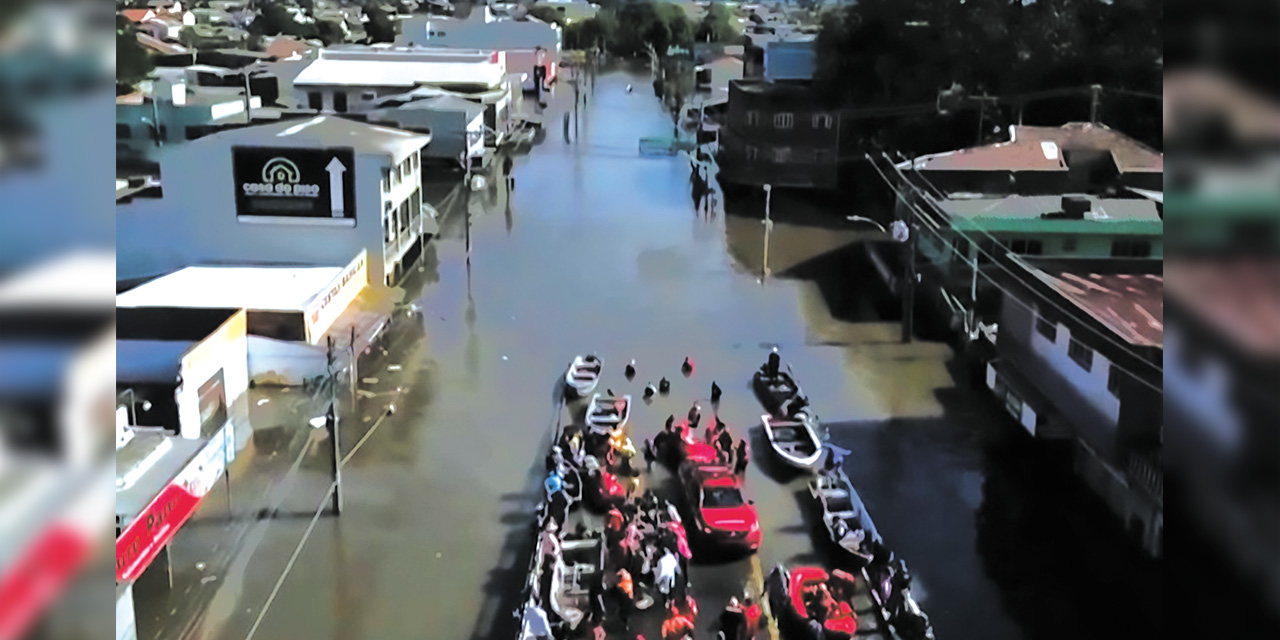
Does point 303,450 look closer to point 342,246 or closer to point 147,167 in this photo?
point 342,246

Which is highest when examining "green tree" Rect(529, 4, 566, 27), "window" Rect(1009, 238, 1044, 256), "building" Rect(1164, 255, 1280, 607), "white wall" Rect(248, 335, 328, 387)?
"green tree" Rect(529, 4, 566, 27)

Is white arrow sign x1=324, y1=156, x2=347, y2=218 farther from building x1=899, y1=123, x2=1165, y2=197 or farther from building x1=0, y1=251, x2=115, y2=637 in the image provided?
building x1=0, y1=251, x2=115, y2=637

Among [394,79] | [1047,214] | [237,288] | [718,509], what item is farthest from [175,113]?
[718,509]

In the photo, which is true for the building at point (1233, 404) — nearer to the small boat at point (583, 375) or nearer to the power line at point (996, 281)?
the power line at point (996, 281)

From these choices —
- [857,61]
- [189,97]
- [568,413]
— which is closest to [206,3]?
[189,97]

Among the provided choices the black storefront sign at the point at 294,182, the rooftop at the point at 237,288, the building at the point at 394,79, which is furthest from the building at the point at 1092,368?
the building at the point at 394,79

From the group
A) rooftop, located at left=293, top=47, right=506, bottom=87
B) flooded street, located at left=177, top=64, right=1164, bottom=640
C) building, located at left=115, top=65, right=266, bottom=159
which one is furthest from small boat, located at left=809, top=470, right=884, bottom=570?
rooftop, located at left=293, top=47, right=506, bottom=87

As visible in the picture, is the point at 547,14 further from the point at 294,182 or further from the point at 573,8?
the point at 294,182
